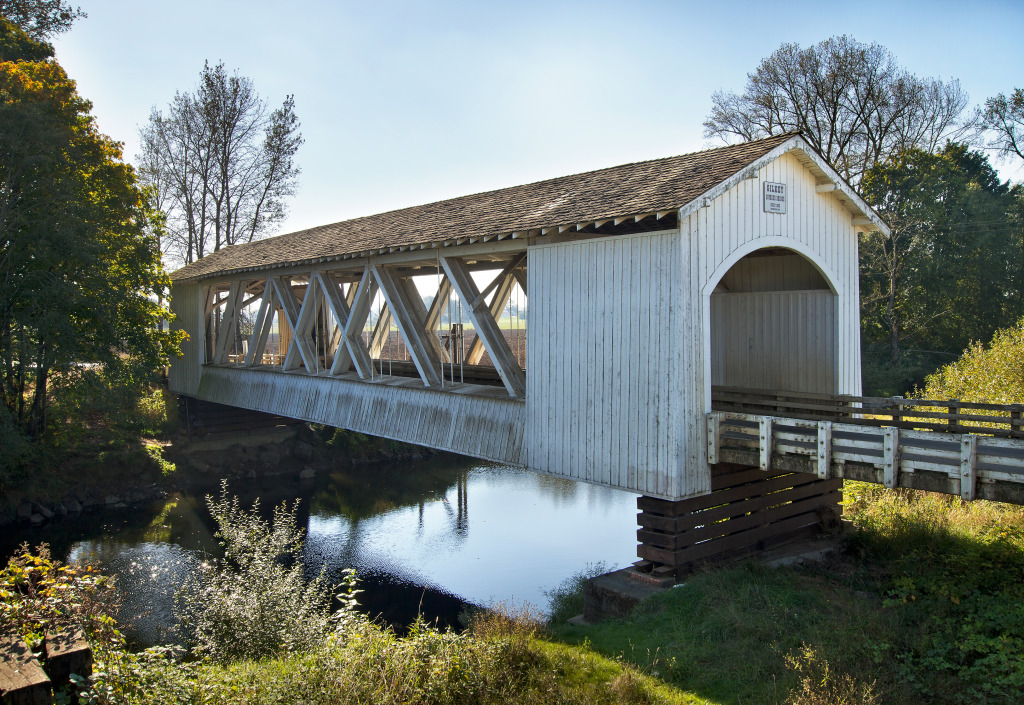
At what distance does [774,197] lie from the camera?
28.6 ft

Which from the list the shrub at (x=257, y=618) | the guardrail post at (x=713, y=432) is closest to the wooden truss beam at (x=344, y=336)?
the shrub at (x=257, y=618)

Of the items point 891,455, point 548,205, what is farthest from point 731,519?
point 548,205

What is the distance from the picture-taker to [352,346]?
41.8 feet

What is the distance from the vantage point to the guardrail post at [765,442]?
24.8ft

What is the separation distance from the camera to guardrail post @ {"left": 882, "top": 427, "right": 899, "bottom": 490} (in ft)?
22.1

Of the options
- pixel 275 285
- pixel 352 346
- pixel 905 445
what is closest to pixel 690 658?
pixel 905 445

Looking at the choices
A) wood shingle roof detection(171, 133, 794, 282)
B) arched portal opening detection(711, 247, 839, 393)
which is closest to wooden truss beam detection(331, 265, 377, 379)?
wood shingle roof detection(171, 133, 794, 282)

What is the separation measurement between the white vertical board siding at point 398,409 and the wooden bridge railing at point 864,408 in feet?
9.79

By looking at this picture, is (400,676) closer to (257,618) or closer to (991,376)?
(257,618)

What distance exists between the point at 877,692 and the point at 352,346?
9.65 metres

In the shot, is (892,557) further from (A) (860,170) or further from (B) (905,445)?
(A) (860,170)

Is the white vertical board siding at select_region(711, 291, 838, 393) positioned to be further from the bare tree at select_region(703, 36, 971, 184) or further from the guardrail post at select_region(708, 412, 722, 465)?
the bare tree at select_region(703, 36, 971, 184)

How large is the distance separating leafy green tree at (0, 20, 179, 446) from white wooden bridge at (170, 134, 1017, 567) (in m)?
5.07

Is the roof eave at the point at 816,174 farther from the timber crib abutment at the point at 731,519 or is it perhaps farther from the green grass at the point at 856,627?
the green grass at the point at 856,627
